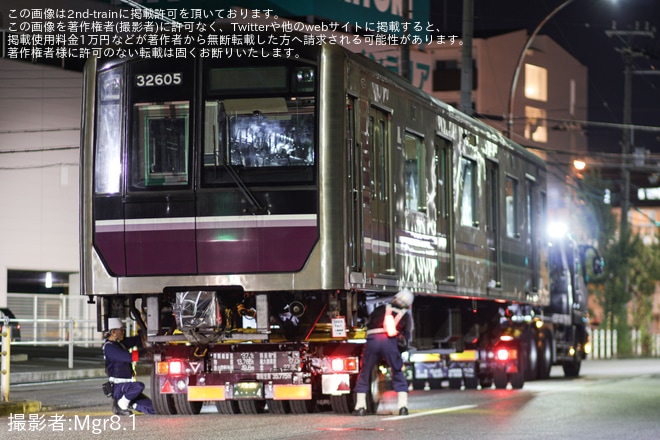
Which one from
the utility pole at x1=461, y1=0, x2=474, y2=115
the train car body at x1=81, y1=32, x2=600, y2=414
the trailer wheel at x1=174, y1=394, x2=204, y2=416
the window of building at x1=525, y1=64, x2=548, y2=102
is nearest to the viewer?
the train car body at x1=81, y1=32, x2=600, y2=414

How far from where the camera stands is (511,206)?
22.8 m

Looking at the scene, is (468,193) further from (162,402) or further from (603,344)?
(603,344)

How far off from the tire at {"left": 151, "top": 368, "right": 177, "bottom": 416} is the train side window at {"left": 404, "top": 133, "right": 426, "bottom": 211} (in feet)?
12.0

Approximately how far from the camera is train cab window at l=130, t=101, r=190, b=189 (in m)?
15.0

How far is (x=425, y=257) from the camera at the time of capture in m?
17.6

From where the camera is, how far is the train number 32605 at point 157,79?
1509 cm

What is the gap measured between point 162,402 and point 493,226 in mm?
6905

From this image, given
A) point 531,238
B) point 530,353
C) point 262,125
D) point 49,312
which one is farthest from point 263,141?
point 49,312

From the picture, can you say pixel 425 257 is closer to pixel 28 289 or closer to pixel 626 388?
pixel 626 388

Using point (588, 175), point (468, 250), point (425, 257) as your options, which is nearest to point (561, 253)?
point (468, 250)

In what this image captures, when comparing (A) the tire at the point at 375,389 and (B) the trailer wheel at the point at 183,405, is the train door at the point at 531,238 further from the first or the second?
(B) the trailer wheel at the point at 183,405

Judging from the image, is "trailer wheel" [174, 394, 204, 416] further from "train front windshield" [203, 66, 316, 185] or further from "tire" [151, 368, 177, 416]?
"train front windshield" [203, 66, 316, 185]

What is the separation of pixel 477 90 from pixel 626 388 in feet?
187

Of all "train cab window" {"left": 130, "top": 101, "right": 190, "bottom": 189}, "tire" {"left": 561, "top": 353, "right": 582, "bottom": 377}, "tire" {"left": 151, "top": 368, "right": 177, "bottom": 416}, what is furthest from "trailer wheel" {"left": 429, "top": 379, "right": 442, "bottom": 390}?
"train cab window" {"left": 130, "top": 101, "right": 190, "bottom": 189}
